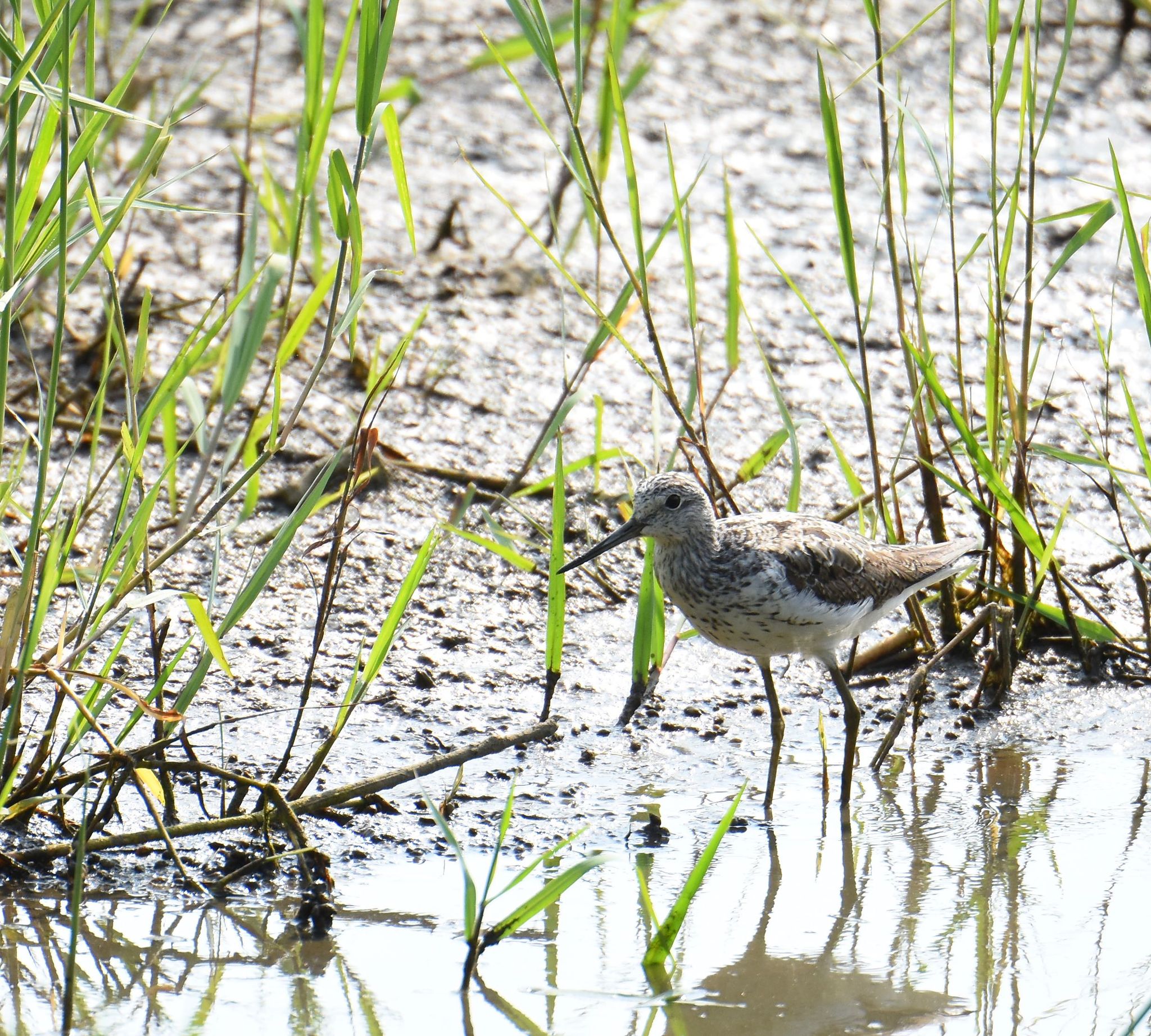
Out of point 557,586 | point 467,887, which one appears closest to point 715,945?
point 467,887

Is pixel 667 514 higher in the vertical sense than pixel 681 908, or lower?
higher

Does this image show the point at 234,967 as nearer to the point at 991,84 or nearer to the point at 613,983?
the point at 613,983

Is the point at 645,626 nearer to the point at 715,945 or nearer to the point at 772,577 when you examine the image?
the point at 772,577

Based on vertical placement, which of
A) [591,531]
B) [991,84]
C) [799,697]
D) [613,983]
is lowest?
[613,983]

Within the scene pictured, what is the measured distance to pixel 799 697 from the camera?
17.0 ft

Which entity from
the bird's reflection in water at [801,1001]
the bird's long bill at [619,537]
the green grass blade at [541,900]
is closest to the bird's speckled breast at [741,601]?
the bird's long bill at [619,537]

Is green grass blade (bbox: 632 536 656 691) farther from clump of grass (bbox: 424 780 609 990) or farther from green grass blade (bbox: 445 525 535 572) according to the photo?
clump of grass (bbox: 424 780 609 990)

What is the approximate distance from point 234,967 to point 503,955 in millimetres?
601

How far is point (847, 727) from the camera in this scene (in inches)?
179

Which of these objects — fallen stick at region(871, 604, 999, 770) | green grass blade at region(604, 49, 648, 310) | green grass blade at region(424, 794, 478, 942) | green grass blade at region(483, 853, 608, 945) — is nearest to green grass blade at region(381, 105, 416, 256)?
green grass blade at region(604, 49, 648, 310)

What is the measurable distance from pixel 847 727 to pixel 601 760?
0.74 metres

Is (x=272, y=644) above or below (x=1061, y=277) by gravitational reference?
below

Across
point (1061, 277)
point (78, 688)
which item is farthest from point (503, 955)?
point (1061, 277)

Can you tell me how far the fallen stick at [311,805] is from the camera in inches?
140
